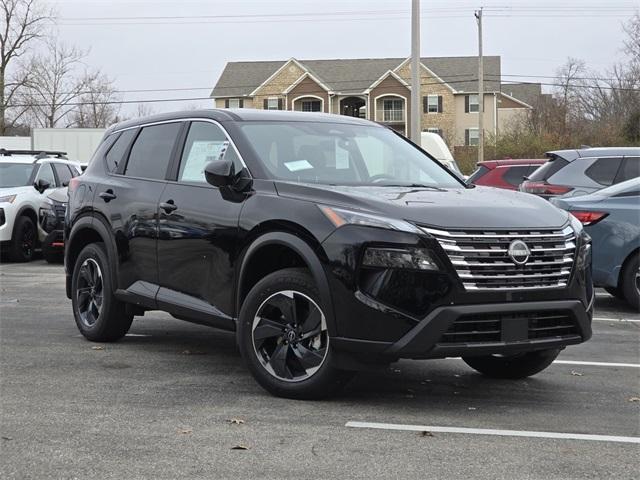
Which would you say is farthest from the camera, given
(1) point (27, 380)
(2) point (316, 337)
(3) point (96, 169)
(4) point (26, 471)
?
(3) point (96, 169)

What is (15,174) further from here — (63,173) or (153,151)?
(153,151)

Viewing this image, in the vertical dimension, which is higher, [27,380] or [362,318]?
[362,318]

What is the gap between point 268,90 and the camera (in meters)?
70.6

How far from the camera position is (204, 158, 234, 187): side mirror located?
593 cm

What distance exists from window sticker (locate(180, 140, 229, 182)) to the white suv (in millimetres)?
9421

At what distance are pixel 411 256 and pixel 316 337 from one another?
804 millimetres

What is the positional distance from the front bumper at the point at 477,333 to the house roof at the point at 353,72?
6393 cm

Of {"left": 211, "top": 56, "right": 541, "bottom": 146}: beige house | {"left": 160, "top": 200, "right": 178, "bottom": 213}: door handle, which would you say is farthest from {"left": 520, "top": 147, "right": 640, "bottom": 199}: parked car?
{"left": 211, "top": 56, "right": 541, "bottom": 146}: beige house

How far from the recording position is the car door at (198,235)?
19.9 feet

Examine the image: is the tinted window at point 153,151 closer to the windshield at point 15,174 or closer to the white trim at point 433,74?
the windshield at point 15,174

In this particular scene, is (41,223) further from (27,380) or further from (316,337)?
(316,337)

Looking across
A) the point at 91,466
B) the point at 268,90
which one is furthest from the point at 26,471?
the point at 268,90

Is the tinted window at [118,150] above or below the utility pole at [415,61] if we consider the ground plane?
below

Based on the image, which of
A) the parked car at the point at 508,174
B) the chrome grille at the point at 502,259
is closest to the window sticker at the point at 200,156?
the chrome grille at the point at 502,259
